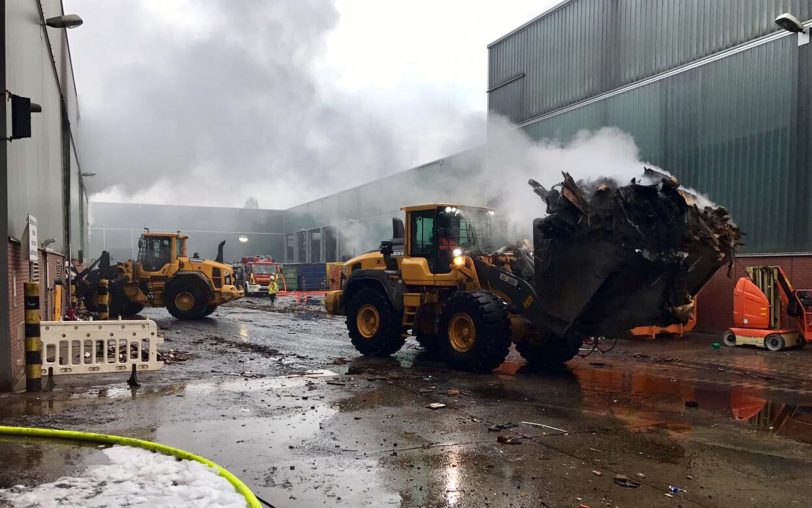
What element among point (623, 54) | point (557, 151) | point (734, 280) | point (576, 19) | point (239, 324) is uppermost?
point (576, 19)

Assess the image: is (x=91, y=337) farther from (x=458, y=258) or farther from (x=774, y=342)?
(x=774, y=342)

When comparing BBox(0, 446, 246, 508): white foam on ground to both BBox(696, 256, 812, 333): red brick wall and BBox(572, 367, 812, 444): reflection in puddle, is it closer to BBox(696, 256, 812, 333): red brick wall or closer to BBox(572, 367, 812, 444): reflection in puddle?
BBox(572, 367, 812, 444): reflection in puddle

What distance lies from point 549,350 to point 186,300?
40.0ft

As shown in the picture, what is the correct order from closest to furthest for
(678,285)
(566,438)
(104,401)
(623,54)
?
(566,438)
(104,401)
(678,285)
(623,54)

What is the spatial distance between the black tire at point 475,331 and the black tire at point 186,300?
11014 mm

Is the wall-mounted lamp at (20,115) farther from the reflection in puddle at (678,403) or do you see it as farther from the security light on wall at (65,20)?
the reflection in puddle at (678,403)

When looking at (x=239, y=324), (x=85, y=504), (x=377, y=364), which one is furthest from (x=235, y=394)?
(x=239, y=324)

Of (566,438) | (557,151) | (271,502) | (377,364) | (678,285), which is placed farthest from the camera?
(557,151)

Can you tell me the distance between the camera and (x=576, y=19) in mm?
Result: 18312

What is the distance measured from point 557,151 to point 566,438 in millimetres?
6934

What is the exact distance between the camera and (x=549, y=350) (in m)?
9.90

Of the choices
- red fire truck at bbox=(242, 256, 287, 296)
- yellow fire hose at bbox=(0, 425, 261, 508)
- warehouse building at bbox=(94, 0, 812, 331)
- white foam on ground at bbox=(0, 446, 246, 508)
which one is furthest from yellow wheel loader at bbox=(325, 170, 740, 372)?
red fire truck at bbox=(242, 256, 287, 296)

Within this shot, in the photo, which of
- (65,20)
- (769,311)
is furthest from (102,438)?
(769,311)

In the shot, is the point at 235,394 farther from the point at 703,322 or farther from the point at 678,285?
the point at 703,322
